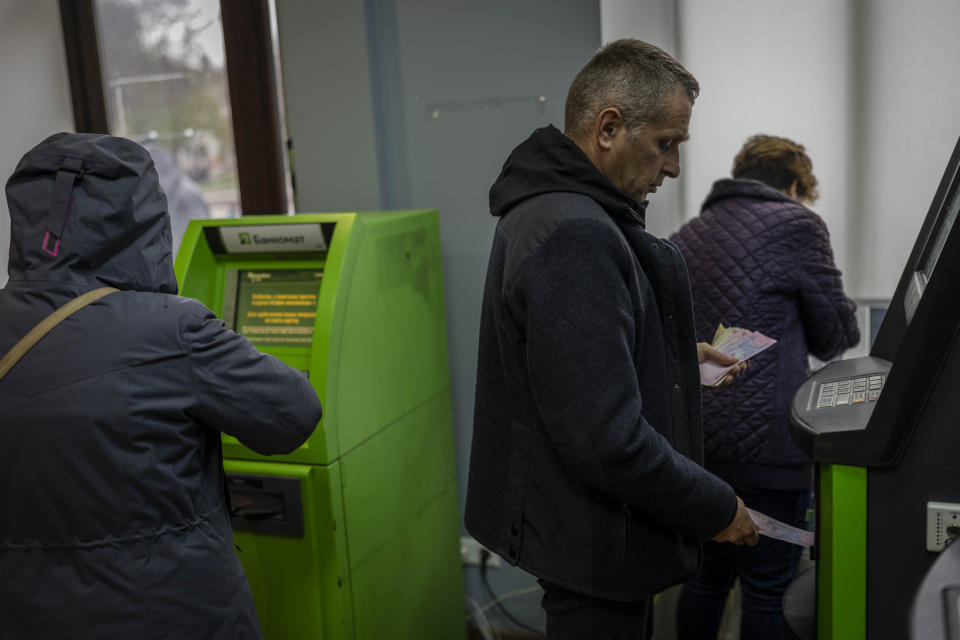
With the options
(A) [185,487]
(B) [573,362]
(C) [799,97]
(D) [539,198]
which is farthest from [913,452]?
(C) [799,97]

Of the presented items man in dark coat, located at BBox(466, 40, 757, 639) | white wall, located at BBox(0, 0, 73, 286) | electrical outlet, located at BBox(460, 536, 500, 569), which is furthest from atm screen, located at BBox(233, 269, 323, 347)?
white wall, located at BBox(0, 0, 73, 286)

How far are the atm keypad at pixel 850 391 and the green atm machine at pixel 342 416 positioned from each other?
1.07 meters

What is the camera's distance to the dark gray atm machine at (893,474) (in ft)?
4.13

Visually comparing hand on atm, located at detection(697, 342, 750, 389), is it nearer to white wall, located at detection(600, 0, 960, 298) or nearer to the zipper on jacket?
the zipper on jacket

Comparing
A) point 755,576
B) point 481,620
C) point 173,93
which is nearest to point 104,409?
point 755,576

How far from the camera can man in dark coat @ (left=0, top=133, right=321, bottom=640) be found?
1.38 m

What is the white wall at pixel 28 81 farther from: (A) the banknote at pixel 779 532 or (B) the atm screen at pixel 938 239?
(B) the atm screen at pixel 938 239

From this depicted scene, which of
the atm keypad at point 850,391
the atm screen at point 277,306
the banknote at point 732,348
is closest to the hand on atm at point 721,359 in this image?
the banknote at point 732,348

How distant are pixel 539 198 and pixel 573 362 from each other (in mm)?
290

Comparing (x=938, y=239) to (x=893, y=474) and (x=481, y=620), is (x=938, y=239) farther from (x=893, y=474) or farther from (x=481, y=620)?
(x=481, y=620)

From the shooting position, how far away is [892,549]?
52.8 inches

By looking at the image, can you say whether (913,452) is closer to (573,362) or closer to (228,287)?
(573,362)

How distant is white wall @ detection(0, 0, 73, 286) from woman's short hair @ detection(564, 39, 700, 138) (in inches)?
104

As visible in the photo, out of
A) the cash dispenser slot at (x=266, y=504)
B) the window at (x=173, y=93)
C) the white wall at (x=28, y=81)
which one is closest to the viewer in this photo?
the cash dispenser slot at (x=266, y=504)
